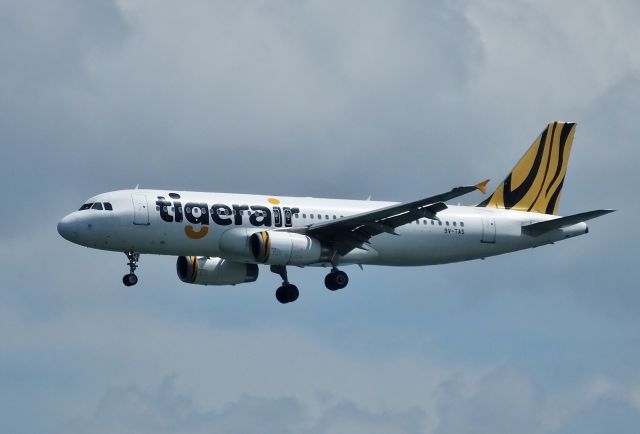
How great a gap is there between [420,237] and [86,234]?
59.5 ft

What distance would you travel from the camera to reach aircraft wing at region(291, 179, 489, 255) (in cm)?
8088

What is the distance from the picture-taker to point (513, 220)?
91.6 meters

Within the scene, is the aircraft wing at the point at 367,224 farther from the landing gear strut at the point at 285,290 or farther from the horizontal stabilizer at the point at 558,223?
the horizontal stabilizer at the point at 558,223

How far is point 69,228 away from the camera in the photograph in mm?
81812

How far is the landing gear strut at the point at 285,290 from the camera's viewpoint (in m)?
87.6

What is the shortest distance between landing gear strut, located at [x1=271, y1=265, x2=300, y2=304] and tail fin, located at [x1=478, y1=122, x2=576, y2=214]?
42.9 ft

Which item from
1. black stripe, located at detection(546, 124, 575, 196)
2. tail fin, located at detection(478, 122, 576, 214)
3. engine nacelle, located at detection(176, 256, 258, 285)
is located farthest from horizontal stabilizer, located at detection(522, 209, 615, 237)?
engine nacelle, located at detection(176, 256, 258, 285)

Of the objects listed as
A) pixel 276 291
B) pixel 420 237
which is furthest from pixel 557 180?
pixel 276 291

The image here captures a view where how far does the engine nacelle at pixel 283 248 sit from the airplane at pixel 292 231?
5 cm

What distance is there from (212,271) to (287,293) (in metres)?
4.48

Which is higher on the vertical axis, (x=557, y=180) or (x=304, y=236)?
(x=557, y=180)

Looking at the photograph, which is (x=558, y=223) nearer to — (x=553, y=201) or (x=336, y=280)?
(x=553, y=201)

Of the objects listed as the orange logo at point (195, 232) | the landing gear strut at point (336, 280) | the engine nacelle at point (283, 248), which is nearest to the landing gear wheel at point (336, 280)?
the landing gear strut at point (336, 280)

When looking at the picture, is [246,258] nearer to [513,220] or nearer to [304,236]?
[304,236]
